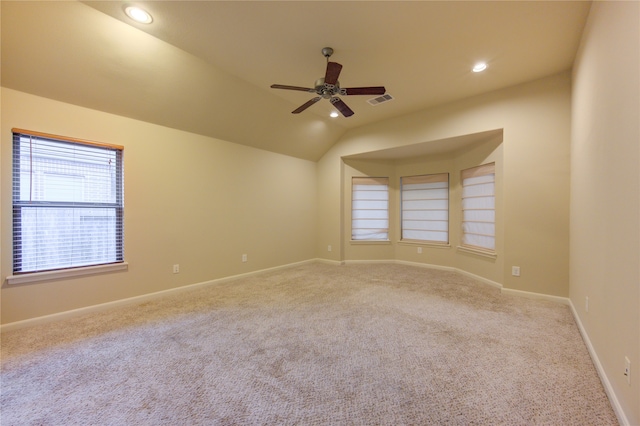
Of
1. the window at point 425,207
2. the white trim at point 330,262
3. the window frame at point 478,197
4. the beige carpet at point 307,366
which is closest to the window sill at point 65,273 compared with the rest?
the beige carpet at point 307,366

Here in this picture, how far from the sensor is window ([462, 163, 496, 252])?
421 centimetres

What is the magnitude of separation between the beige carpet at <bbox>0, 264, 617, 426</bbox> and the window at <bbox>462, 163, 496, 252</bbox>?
1.29m

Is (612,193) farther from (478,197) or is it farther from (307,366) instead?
(478,197)

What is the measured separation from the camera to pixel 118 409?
5.15ft

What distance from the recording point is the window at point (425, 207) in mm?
5363

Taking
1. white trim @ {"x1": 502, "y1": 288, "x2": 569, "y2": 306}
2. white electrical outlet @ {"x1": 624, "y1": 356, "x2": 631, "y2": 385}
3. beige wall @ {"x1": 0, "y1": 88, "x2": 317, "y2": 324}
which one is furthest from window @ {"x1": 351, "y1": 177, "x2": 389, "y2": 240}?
white electrical outlet @ {"x1": 624, "y1": 356, "x2": 631, "y2": 385}

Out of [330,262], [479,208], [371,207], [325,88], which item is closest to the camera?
[325,88]

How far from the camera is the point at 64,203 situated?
9.49 feet

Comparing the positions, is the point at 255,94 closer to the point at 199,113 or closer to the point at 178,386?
the point at 199,113

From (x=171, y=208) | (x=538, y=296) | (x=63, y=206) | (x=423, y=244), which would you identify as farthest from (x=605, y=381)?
(x=63, y=206)

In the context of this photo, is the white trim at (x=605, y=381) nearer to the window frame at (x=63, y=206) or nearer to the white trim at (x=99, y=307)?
the white trim at (x=99, y=307)

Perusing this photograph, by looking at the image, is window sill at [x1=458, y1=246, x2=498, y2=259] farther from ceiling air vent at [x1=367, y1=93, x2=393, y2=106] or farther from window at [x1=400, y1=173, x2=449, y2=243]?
ceiling air vent at [x1=367, y1=93, x2=393, y2=106]

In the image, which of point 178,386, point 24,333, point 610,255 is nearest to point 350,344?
point 178,386

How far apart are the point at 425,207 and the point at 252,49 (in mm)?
4546
